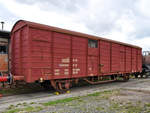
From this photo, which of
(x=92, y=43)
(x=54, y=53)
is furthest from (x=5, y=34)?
(x=92, y=43)

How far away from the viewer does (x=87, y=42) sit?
9.50 m

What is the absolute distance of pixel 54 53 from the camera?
25.2 ft

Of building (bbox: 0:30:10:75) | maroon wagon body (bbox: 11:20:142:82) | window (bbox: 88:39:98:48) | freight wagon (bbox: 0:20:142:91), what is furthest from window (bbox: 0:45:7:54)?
window (bbox: 88:39:98:48)

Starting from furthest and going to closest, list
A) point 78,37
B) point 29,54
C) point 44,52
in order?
point 78,37 → point 44,52 → point 29,54

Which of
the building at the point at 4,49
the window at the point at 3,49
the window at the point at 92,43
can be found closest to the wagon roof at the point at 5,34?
the building at the point at 4,49

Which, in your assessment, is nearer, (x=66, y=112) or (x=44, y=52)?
(x=66, y=112)

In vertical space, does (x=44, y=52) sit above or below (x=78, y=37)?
below

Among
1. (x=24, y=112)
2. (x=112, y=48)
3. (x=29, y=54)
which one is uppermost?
(x=112, y=48)

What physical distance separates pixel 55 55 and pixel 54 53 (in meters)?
0.13

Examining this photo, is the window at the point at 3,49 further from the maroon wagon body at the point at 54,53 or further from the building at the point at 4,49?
the maroon wagon body at the point at 54,53

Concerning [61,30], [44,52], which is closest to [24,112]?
[44,52]

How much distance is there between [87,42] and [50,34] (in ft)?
9.55

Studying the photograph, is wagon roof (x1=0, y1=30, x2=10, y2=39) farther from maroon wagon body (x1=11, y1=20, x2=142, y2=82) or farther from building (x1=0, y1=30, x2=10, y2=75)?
maroon wagon body (x1=11, y1=20, x2=142, y2=82)

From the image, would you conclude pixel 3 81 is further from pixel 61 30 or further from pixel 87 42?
pixel 87 42
